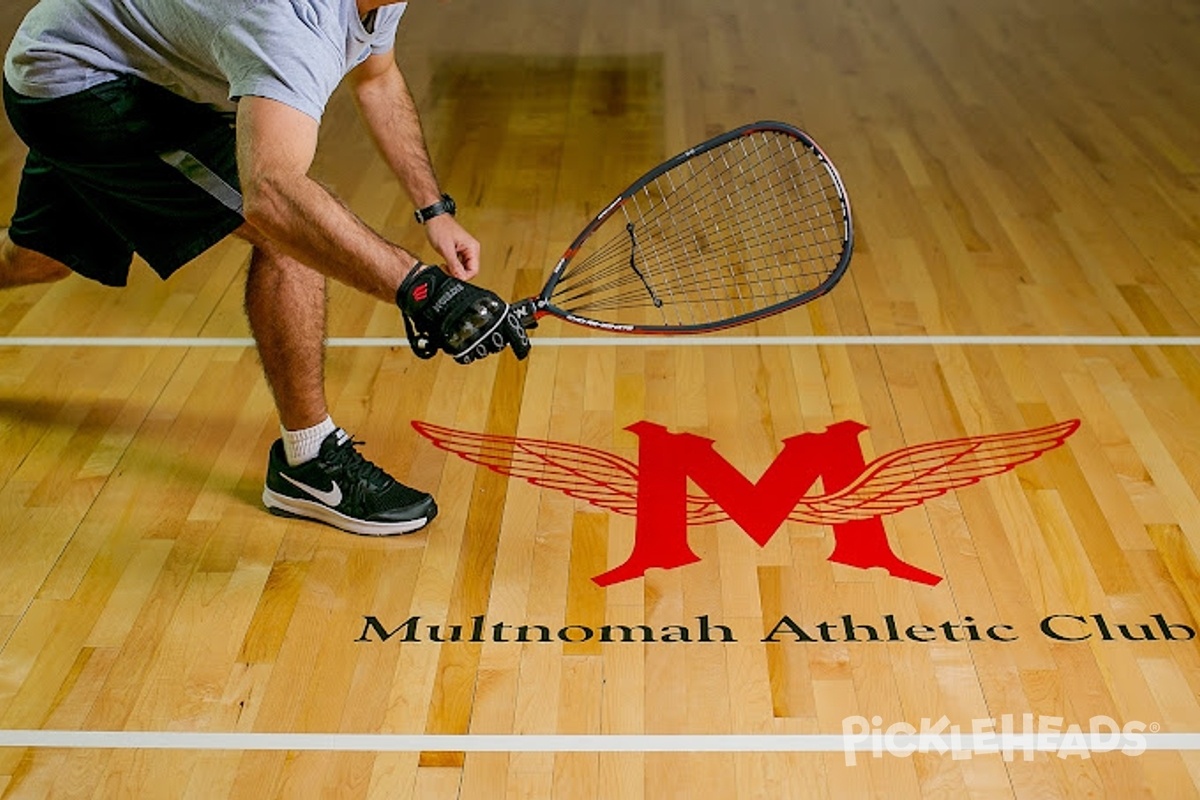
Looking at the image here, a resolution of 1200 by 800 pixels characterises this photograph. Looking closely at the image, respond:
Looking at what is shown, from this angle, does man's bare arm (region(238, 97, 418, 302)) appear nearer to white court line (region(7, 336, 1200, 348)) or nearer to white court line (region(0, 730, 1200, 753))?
white court line (region(0, 730, 1200, 753))

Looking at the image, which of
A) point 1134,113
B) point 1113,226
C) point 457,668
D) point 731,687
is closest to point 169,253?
point 457,668

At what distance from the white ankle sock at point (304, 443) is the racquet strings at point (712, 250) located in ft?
2.24

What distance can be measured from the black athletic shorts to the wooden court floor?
1.43 ft

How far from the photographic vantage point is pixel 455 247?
277 cm

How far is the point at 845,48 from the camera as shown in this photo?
6059 mm

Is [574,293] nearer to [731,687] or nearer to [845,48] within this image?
[731,687]

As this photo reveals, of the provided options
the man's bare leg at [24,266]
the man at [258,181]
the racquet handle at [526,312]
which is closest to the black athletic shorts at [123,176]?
the man at [258,181]

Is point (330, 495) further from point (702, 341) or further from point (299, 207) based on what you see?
point (702, 341)

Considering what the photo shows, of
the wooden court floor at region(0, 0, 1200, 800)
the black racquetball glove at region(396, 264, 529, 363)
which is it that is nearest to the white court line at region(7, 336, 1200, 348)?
the wooden court floor at region(0, 0, 1200, 800)

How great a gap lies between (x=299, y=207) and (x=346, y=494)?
0.72 metres

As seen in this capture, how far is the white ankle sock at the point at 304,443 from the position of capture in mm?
2854

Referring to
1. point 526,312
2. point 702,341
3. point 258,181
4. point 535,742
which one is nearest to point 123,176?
point 258,181

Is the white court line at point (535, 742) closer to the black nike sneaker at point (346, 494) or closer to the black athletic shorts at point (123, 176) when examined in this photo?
the black nike sneaker at point (346, 494)

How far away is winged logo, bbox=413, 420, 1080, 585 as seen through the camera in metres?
2.80
